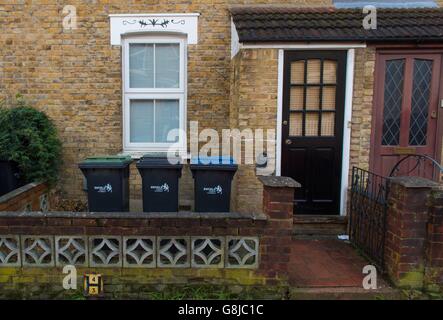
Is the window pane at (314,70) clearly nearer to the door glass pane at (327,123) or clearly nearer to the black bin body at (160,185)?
the door glass pane at (327,123)

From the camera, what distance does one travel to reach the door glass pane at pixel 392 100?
500cm

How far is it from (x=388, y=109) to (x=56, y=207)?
220 inches

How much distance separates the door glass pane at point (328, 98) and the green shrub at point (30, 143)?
172 inches

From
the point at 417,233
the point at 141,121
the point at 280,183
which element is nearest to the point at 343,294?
the point at 417,233

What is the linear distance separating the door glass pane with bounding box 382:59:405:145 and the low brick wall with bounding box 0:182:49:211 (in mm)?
5122

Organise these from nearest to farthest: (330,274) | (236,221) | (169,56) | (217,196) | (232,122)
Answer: (236,221) < (330,274) < (217,196) < (232,122) < (169,56)

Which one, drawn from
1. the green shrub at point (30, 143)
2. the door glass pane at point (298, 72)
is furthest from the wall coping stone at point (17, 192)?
the door glass pane at point (298, 72)

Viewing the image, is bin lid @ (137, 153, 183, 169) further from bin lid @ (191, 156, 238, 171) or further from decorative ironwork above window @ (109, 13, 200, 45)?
decorative ironwork above window @ (109, 13, 200, 45)

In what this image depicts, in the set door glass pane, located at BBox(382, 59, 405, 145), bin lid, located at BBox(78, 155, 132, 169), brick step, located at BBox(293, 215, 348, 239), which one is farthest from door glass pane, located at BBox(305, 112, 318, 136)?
bin lid, located at BBox(78, 155, 132, 169)

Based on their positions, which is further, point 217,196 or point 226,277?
point 217,196

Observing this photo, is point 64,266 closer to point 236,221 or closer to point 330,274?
point 236,221

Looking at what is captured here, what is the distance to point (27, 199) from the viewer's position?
15.5 feet

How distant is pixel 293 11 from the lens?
5.62m
